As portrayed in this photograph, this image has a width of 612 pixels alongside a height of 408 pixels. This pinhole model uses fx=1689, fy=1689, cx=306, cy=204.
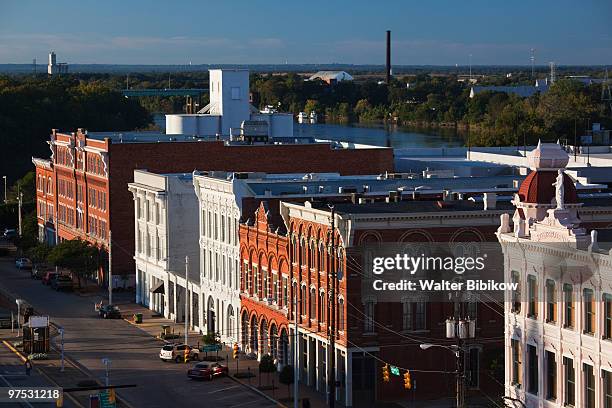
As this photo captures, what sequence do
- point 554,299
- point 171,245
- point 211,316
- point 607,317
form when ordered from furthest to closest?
point 171,245 → point 211,316 → point 554,299 → point 607,317

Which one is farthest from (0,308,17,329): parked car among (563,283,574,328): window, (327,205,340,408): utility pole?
(563,283,574,328): window

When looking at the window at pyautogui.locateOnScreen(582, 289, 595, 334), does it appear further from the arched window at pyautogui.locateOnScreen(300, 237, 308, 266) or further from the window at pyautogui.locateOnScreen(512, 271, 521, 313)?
the arched window at pyautogui.locateOnScreen(300, 237, 308, 266)

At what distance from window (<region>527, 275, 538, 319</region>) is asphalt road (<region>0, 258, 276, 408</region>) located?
16690 millimetres

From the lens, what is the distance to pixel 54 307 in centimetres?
9362

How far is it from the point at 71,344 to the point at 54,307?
13.0m

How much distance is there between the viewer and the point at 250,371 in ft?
235

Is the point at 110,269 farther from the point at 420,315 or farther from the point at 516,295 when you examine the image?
the point at 516,295

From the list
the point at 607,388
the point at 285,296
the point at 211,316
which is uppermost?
the point at 607,388

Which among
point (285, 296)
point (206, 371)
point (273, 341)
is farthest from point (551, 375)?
point (273, 341)

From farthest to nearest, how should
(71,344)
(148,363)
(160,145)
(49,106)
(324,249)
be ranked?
(49,106), (160,145), (71,344), (148,363), (324,249)

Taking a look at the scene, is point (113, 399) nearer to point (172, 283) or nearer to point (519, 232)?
point (519, 232)

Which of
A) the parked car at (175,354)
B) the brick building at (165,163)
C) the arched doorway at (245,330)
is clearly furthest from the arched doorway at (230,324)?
the brick building at (165,163)

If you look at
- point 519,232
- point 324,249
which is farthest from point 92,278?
point 519,232

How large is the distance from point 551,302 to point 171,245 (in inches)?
1662
